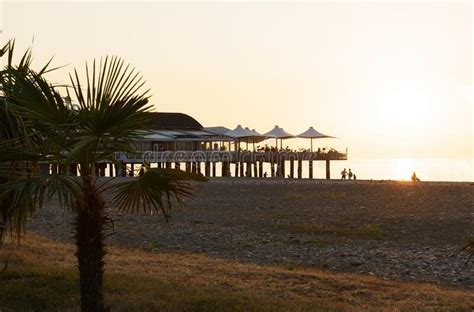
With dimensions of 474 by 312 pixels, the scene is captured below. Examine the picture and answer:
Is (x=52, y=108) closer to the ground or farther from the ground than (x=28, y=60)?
closer to the ground

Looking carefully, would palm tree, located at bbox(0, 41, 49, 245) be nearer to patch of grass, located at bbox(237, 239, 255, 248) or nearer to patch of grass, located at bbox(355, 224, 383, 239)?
patch of grass, located at bbox(237, 239, 255, 248)

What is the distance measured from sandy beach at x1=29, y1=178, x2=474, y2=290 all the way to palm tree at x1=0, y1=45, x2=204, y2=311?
9655mm

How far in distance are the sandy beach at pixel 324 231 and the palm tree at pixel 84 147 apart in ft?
31.7

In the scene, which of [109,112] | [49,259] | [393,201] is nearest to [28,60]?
[109,112]

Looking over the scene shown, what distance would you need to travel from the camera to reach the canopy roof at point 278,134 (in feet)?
222

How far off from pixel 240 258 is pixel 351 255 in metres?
3.03

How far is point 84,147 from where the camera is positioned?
759 cm

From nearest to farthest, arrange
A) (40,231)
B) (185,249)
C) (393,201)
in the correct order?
(185,249) < (40,231) < (393,201)

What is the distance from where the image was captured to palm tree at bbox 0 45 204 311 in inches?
298

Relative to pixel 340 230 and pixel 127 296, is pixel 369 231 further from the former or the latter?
pixel 127 296

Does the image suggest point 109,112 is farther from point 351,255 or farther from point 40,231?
point 40,231

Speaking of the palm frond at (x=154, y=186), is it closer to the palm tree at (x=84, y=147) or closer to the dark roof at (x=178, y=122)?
the palm tree at (x=84, y=147)

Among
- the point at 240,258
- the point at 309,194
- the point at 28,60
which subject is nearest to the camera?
the point at 28,60

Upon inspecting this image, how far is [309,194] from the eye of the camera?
36.9 meters
